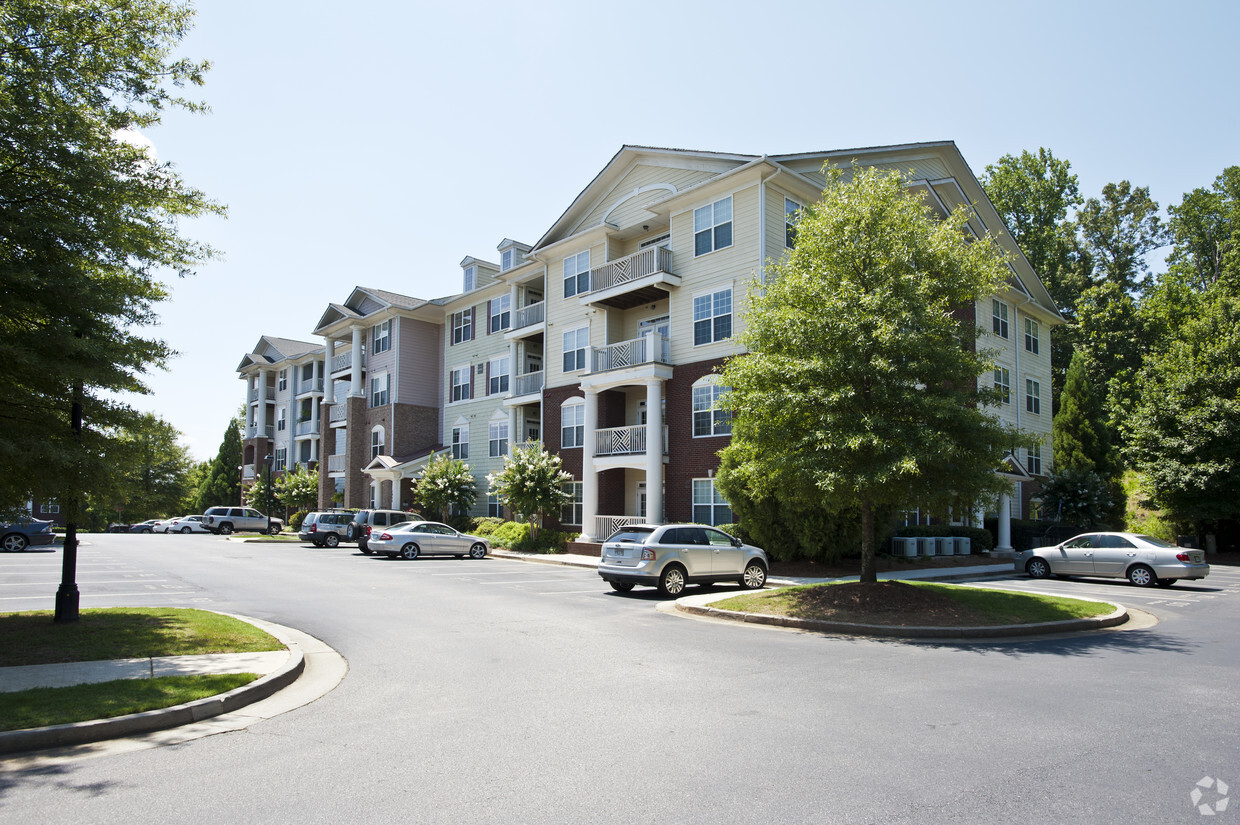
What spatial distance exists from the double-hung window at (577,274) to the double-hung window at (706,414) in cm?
814

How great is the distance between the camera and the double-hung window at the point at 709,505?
26297 millimetres

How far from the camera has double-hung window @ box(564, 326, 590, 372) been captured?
3262cm

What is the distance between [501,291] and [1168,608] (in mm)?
31577

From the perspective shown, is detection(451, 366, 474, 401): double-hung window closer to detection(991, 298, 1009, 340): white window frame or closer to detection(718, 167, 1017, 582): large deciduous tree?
detection(991, 298, 1009, 340): white window frame

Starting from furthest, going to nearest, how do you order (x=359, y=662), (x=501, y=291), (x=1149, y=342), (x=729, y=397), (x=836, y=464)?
(x=1149, y=342) < (x=501, y=291) < (x=729, y=397) < (x=836, y=464) < (x=359, y=662)

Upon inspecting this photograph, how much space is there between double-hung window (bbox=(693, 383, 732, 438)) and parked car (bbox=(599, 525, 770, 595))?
8692 mm

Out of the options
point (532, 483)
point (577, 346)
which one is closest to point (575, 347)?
point (577, 346)

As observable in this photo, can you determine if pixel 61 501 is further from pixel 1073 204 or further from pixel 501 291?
pixel 1073 204

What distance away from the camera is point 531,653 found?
402 inches

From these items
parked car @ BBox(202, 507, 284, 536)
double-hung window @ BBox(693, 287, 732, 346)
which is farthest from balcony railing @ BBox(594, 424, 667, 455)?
parked car @ BBox(202, 507, 284, 536)

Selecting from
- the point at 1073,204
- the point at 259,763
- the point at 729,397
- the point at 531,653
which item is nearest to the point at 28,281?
the point at 259,763

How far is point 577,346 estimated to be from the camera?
32938 mm

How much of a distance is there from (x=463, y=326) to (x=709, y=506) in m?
22.1

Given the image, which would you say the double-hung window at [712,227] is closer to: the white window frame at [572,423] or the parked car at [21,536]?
the white window frame at [572,423]
